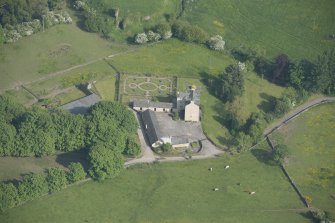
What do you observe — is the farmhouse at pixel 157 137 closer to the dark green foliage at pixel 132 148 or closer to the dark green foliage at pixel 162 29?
the dark green foliage at pixel 132 148

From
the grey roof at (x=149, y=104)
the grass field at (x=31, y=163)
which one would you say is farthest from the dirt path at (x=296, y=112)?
the grass field at (x=31, y=163)

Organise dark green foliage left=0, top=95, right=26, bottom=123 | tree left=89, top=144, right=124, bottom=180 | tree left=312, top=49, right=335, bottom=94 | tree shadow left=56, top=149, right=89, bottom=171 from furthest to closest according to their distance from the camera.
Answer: tree left=312, top=49, right=335, bottom=94 → dark green foliage left=0, top=95, right=26, bottom=123 → tree shadow left=56, top=149, right=89, bottom=171 → tree left=89, top=144, right=124, bottom=180

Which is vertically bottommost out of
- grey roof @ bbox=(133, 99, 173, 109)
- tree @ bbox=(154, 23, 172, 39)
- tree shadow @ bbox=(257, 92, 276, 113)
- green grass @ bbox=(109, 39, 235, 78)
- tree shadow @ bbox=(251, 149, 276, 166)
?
tree shadow @ bbox=(251, 149, 276, 166)

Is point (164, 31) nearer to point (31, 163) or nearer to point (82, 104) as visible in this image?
point (82, 104)

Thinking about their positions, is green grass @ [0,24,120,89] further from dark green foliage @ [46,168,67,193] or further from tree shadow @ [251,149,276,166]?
tree shadow @ [251,149,276,166]

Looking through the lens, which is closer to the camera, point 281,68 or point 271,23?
point 281,68

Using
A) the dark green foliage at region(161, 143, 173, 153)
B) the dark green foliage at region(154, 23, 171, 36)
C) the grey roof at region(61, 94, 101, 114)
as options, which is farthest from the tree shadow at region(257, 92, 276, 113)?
the grey roof at region(61, 94, 101, 114)

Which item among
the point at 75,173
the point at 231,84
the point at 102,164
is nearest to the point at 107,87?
the point at 231,84
